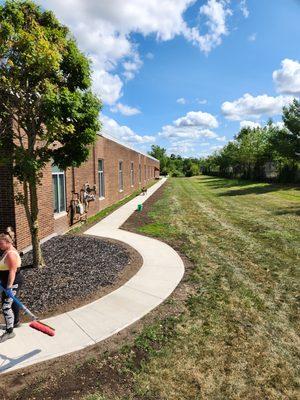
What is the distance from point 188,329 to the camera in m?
5.40

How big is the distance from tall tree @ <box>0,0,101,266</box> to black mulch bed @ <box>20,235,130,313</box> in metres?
0.68

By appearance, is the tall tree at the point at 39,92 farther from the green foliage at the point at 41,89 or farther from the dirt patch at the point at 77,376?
the dirt patch at the point at 77,376

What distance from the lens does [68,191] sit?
13.3 meters

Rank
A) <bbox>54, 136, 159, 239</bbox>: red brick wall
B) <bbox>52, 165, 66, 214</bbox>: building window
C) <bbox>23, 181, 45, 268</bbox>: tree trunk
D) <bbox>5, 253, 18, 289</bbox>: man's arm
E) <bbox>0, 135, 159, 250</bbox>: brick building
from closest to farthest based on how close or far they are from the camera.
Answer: <bbox>5, 253, 18, 289</bbox>: man's arm → <bbox>23, 181, 45, 268</bbox>: tree trunk → <bbox>0, 135, 159, 250</bbox>: brick building → <bbox>52, 165, 66, 214</bbox>: building window → <bbox>54, 136, 159, 239</bbox>: red brick wall

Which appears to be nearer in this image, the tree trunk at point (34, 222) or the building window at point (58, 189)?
the tree trunk at point (34, 222)

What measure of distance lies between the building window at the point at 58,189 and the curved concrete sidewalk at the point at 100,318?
4498 mm

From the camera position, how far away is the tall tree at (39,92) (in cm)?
655

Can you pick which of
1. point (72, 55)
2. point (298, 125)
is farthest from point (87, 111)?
point (298, 125)

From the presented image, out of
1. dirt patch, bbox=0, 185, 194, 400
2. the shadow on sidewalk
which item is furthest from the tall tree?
dirt patch, bbox=0, 185, 194, 400

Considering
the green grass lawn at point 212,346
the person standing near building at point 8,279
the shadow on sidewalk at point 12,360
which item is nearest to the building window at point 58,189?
the green grass lawn at point 212,346

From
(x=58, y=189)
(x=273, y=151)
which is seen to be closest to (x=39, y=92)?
(x=58, y=189)

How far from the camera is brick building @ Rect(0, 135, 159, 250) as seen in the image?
9.06 m

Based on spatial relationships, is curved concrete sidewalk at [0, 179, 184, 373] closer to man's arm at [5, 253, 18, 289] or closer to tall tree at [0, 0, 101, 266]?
man's arm at [5, 253, 18, 289]

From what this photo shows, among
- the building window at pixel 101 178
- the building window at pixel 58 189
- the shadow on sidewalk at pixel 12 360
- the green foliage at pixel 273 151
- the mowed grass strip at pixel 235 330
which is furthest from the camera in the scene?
the green foliage at pixel 273 151
